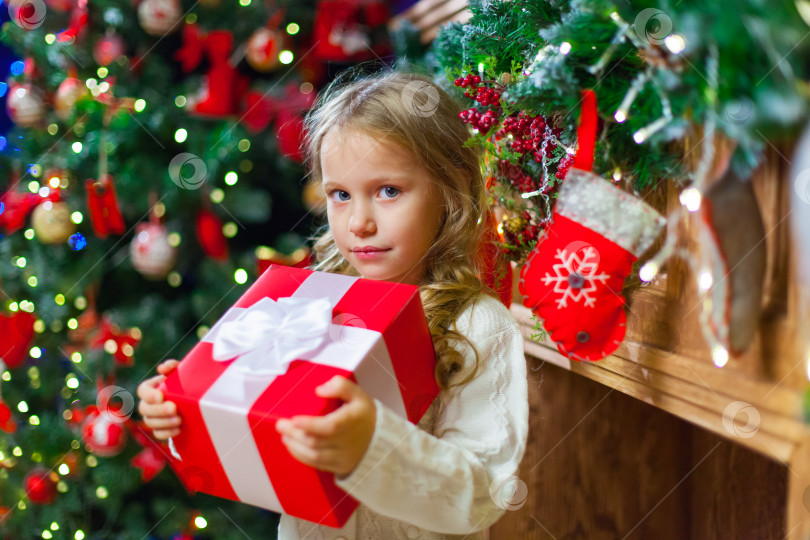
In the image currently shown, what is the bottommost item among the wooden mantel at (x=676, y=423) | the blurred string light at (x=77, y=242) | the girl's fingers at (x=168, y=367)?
the wooden mantel at (x=676, y=423)

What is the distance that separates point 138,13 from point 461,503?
1480 mm

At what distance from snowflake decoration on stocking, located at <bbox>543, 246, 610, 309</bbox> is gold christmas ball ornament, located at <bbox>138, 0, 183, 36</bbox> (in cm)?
122

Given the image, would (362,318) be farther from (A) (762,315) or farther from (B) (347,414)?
(A) (762,315)

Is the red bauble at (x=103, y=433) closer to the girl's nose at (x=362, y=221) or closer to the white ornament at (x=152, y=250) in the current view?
the white ornament at (x=152, y=250)

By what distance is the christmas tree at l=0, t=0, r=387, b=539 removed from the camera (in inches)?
63.8

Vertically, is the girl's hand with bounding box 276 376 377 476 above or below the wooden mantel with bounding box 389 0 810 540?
above

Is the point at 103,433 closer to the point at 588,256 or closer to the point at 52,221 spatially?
the point at 52,221

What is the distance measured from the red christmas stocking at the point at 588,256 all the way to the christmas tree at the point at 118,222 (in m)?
0.94

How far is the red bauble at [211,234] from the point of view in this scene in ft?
5.43

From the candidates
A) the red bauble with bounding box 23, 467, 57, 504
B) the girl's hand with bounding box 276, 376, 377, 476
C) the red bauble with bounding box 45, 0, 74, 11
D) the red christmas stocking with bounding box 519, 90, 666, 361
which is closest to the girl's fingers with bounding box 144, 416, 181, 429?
the girl's hand with bounding box 276, 376, 377, 476

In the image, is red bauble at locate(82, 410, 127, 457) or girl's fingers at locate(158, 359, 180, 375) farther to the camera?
red bauble at locate(82, 410, 127, 457)

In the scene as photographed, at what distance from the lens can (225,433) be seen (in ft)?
2.31

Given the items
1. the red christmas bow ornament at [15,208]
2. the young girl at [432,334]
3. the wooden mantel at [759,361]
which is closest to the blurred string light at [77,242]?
the red christmas bow ornament at [15,208]

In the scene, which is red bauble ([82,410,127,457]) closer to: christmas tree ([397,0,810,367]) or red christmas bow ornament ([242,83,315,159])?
red christmas bow ornament ([242,83,315,159])
